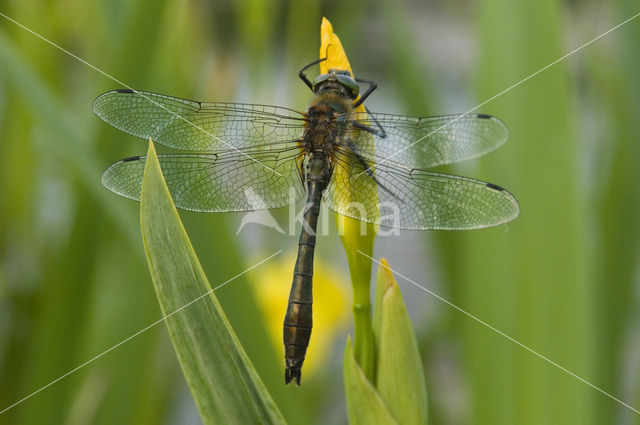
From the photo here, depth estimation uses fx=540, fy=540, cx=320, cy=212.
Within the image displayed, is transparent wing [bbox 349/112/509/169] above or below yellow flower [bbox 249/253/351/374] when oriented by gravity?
above

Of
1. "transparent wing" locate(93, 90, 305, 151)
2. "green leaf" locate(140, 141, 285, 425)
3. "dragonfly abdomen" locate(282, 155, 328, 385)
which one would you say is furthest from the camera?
"transparent wing" locate(93, 90, 305, 151)

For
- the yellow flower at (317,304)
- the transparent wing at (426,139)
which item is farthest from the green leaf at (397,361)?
the yellow flower at (317,304)

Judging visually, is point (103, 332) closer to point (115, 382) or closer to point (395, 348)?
point (115, 382)

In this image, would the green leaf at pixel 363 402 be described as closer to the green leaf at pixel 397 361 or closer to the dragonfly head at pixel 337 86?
the green leaf at pixel 397 361

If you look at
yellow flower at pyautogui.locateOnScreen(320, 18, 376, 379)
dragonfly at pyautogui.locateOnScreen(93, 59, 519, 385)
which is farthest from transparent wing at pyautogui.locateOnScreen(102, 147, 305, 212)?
yellow flower at pyautogui.locateOnScreen(320, 18, 376, 379)

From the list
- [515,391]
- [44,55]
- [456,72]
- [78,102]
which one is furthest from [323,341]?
[456,72]

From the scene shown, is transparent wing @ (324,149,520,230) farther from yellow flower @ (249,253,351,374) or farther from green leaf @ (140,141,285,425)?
yellow flower @ (249,253,351,374)
